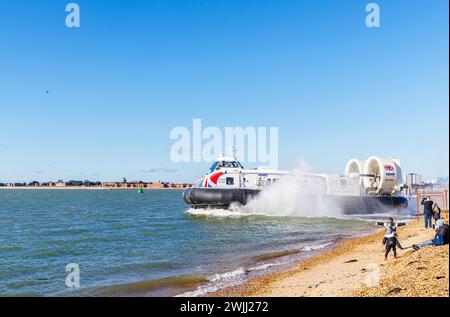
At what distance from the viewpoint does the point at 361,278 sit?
8328 millimetres

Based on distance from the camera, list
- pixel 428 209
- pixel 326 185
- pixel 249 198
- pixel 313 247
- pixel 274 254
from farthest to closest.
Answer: pixel 326 185 → pixel 249 198 → pixel 313 247 → pixel 428 209 → pixel 274 254

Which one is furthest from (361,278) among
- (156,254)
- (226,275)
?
(156,254)

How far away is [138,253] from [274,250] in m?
5.68

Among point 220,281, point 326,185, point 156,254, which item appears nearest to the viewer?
point 220,281

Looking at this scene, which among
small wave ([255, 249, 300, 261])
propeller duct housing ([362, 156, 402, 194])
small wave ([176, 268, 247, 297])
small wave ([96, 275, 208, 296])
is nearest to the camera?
small wave ([176, 268, 247, 297])

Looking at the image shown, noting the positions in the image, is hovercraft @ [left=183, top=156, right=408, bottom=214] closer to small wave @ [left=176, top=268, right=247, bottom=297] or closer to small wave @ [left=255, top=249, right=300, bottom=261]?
small wave @ [left=255, top=249, right=300, bottom=261]

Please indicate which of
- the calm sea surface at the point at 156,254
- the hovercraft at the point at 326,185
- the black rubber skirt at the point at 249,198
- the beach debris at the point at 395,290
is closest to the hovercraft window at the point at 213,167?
the hovercraft at the point at 326,185

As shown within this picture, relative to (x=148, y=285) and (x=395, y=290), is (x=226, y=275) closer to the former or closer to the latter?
(x=148, y=285)

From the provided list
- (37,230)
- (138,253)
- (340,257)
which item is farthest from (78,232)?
(340,257)

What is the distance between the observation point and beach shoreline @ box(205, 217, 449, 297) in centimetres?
659

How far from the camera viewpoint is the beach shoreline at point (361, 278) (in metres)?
6.59

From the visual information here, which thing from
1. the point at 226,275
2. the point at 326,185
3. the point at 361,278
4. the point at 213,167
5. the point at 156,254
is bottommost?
the point at 156,254

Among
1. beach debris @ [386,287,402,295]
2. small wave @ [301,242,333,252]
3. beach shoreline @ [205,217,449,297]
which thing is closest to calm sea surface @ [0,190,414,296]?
small wave @ [301,242,333,252]
